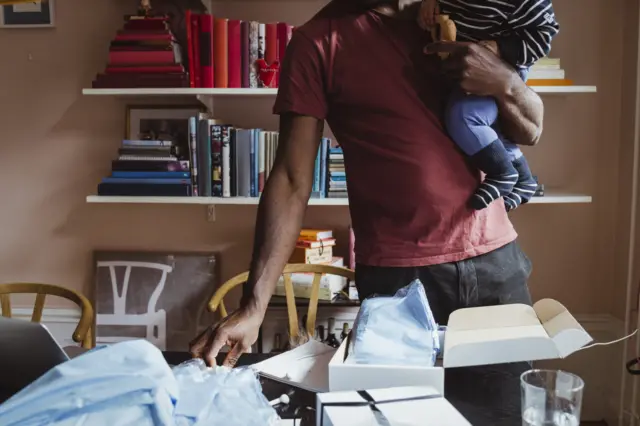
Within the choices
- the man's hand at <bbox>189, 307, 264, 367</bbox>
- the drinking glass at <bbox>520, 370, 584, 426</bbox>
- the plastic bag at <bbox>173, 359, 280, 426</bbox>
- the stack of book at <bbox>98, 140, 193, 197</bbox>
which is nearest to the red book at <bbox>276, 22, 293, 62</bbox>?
the stack of book at <bbox>98, 140, 193, 197</bbox>

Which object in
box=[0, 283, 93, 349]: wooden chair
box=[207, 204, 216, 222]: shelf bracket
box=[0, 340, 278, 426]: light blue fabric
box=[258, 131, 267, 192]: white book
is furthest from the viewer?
box=[207, 204, 216, 222]: shelf bracket

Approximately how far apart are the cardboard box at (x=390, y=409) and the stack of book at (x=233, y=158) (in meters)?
1.66

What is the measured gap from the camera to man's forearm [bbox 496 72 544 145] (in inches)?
49.5

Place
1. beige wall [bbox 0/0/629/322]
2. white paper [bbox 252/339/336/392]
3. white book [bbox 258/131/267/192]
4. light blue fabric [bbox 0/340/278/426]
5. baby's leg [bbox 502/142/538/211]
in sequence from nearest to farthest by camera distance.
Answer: light blue fabric [bbox 0/340/278/426]
white paper [bbox 252/339/336/392]
baby's leg [bbox 502/142/538/211]
white book [bbox 258/131/267/192]
beige wall [bbox 0/0/629/322]

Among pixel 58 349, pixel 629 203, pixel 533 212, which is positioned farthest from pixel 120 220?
pixel 629 203

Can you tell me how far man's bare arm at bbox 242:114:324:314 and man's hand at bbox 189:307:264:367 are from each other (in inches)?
5.1

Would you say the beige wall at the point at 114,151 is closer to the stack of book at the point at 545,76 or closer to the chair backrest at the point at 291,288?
the stack of book at the point at 545,76

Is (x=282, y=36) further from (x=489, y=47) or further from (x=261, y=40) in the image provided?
(x=489, y=47)

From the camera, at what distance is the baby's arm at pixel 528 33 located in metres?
1.23

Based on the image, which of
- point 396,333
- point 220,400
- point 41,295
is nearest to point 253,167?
point 41,295

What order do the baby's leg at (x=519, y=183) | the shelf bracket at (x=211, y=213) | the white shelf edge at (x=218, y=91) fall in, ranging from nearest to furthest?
the baby's leg at (x=519, y=183)
the white shelf edge at (x=218, y=91)
the shelf bracket at (x=211, y=213)

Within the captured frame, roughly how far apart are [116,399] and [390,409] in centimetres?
32

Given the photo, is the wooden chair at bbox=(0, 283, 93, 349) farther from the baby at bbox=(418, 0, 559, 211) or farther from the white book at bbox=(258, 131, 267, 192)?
the baby at bbox=(418, 0, 559, 211)

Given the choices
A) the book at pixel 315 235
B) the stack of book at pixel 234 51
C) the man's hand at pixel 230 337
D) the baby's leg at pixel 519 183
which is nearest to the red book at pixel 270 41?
the stack of book at pixel 234 51
